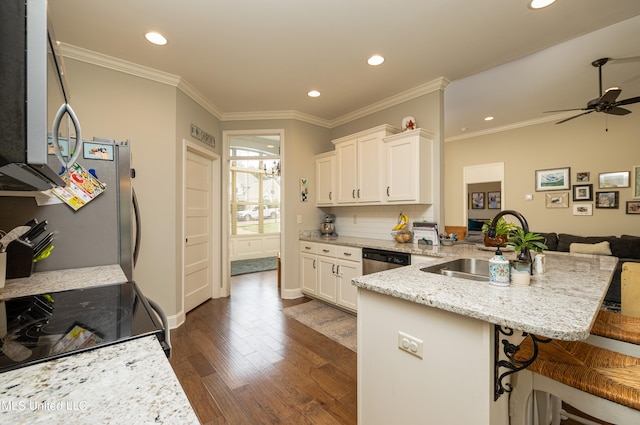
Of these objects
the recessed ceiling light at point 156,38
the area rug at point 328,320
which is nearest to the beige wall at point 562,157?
the area rug at point 328,320

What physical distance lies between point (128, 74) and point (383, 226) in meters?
3.33

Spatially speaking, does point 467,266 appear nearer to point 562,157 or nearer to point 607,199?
point 607,199

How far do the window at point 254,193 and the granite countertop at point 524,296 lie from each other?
5745 millimetres

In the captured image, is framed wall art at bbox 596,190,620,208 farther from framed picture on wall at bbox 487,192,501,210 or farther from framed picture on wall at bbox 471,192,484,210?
framed picture on wall at bbox 471,192,484,210

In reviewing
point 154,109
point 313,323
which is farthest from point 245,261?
point 154,109

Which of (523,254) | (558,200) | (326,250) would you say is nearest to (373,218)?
(326,250)

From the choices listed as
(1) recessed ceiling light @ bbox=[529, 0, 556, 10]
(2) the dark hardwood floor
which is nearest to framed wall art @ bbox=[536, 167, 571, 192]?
(1) recessed ceiling light @ bbox=[529, 0, 556, 10]

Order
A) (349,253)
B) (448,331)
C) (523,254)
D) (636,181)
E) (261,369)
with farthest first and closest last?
(636,181)
(349,253)
(261,369)
(523,254)
(448,331)

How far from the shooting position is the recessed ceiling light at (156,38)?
7.58ft

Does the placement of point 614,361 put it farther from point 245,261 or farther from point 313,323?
point 245,261

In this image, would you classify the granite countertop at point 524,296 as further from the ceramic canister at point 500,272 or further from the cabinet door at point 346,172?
the cabinet door at point 346,172

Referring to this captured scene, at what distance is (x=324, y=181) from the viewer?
420 centimetres

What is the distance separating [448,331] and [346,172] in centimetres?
293

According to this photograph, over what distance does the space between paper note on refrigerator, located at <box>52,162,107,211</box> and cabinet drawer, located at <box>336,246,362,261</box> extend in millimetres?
2462
